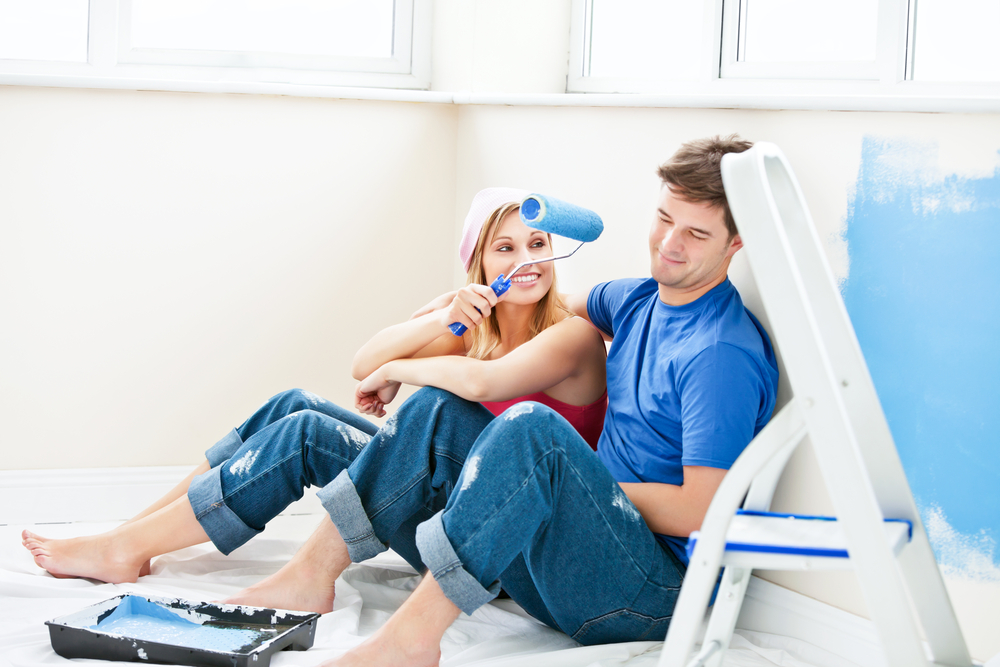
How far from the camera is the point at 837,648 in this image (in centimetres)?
133

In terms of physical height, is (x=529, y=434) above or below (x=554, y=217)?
below

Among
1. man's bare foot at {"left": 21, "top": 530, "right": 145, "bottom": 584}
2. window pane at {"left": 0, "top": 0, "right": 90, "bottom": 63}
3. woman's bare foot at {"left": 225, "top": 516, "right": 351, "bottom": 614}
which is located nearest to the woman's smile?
woman's bare foot at {"left": 225, "top": 516, "right": 351, "bottom": 614}

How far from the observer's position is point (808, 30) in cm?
163

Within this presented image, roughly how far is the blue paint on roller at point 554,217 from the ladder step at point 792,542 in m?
0.63

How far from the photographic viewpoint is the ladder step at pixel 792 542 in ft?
2.62

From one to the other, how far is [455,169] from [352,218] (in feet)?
1.03

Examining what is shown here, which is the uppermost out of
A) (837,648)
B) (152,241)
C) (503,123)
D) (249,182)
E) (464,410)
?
(503,123)

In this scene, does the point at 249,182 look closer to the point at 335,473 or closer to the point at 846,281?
the point at 335,473

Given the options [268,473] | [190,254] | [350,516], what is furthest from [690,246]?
[190,254]

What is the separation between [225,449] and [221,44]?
116 centimetres

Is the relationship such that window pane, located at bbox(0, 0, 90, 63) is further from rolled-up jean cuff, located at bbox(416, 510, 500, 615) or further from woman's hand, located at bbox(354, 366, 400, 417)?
rolled-up jean cuff, located at bbox(416, 510, 500, 615)

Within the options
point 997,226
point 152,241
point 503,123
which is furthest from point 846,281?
point 152,241

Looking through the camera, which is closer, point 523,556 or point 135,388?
point 523,556

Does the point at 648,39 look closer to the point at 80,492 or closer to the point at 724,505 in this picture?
the point at 724,505
